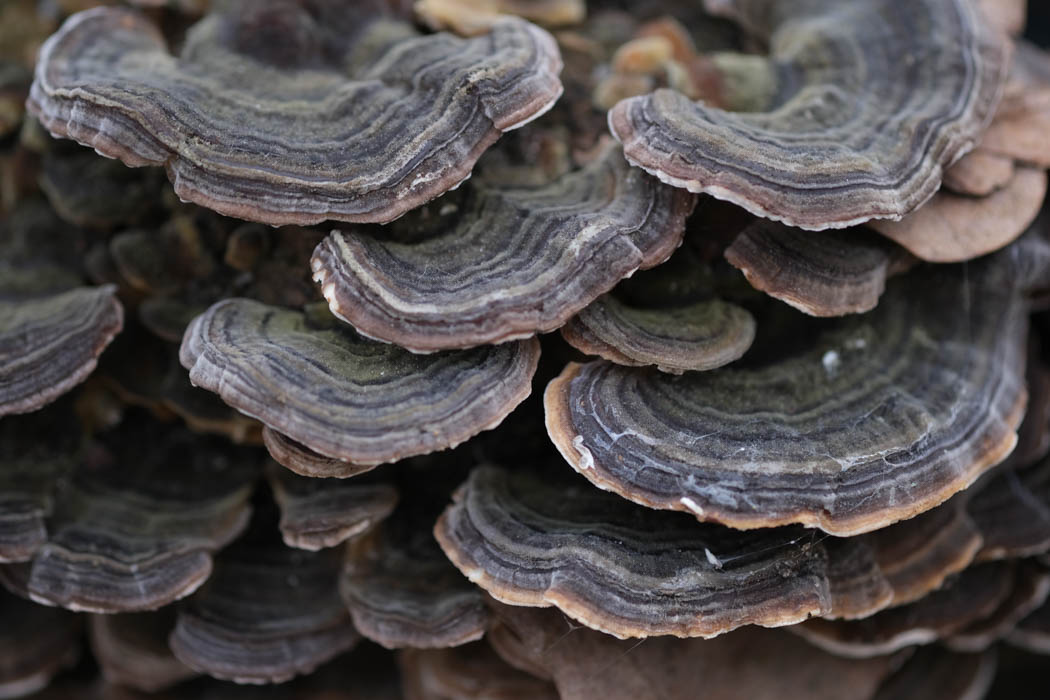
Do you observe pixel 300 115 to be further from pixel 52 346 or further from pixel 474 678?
pixel 474 678

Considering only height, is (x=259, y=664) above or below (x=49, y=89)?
below

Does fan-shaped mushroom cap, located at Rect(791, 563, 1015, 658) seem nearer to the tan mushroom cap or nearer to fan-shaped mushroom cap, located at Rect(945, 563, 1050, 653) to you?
fan-shaped mushroom cap, located at Rect(945, 563, 1050, 653)

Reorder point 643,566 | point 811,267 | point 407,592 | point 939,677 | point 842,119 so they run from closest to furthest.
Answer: point 643,566 < point 811,267 < point 842,119 < point 407,592 < point 939,677

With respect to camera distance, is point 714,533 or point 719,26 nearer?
point 714,533

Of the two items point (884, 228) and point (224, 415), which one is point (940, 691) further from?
point (224, 415)

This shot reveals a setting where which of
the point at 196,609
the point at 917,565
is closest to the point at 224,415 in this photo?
the point at 196,609

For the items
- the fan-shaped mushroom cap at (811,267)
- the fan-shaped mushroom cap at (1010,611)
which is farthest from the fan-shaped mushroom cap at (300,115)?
the fan-shaped mushroom cap at (1010,611)

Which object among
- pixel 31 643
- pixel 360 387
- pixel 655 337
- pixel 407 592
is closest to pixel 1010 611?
pixel 655 337
